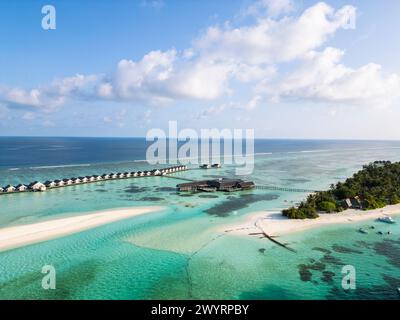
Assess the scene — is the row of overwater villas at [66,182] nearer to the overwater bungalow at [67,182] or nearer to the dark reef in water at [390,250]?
the overwater bungalow at [67,182]

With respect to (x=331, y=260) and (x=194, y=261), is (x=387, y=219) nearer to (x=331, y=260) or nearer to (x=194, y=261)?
(x=331, y=260)

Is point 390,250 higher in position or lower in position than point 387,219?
lower

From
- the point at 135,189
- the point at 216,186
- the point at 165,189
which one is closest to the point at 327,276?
the point at 216,186

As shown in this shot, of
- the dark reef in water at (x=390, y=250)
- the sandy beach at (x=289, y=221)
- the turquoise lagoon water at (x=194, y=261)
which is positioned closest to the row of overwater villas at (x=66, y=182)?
the turquoise lagoon water at (x=194, y=261)

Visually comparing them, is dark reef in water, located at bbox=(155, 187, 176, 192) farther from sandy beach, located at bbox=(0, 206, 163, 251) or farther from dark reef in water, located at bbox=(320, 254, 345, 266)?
dark reef in water, located at bbox=(320, 254, 345, 266)
